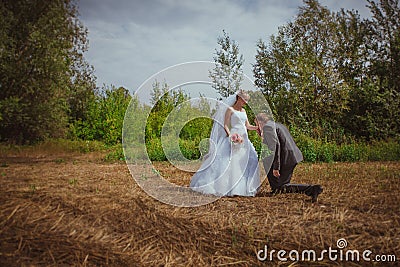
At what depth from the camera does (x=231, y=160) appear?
4488 mm

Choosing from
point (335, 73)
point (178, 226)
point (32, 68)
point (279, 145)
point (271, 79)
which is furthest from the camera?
point (271, 79)

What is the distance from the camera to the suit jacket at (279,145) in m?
4.31

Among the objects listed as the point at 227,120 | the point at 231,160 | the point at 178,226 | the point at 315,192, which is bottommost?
the point at 178,226

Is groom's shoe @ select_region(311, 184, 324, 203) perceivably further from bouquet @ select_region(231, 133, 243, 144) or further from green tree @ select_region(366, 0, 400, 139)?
green tree @ select_region(366, 0, 400, 139)

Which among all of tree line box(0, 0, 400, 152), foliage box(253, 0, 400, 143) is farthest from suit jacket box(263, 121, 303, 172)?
foliage box(253, 0, 400, 143)

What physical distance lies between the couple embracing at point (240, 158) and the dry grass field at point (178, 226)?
18 centimetres

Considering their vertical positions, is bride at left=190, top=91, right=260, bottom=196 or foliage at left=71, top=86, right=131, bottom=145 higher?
foliage at left=71, top=86, right=131, bottom=145

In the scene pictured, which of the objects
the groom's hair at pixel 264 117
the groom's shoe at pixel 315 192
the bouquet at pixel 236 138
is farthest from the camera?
the bouquet at pixel 236 138

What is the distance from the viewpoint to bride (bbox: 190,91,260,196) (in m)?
4.47

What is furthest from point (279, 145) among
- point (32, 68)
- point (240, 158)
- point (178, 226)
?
point (32, 68)

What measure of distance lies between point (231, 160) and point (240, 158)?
0.11m

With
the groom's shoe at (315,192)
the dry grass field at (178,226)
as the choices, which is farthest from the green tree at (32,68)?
the groom's shoe at (315,192)

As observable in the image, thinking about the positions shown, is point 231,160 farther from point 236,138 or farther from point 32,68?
point 32,68

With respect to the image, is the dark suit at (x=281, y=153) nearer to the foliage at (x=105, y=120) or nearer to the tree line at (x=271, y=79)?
the tree line at (x=271, y=79)
